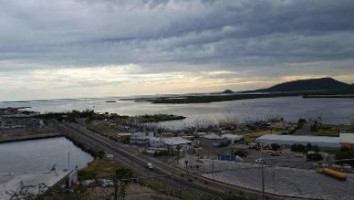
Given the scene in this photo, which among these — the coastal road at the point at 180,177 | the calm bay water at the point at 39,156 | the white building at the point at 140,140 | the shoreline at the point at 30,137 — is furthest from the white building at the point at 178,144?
the shoreline at the point at 30,137

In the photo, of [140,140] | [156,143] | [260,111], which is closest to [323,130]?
[156,143]

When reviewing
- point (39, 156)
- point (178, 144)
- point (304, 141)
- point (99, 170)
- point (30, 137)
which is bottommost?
point (39, 156)

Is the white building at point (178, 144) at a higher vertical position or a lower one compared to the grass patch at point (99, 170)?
higher

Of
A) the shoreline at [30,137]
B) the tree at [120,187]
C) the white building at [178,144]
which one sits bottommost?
the shoreline at [30,137]

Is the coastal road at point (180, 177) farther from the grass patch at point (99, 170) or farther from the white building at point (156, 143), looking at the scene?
the white building at point (156, 143)

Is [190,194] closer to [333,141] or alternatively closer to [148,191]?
[148,191]

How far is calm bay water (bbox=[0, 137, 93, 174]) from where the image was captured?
3022cm

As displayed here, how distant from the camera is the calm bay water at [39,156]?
30.2 meters

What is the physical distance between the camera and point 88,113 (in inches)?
2943

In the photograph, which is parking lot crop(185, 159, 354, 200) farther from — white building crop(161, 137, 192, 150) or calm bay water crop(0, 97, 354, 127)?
calm bay water crop(0, 97, 354, 127)

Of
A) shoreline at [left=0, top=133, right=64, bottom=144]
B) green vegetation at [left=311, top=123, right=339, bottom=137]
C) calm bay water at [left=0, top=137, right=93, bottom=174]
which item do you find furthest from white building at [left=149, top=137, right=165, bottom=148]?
shoreline at [left=0, top=133, right=64, bottom=144]

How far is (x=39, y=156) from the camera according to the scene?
35.8 metres

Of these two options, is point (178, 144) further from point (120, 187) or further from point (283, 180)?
point (120, 187)

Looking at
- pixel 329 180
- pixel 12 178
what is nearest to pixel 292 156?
pixel 329 180
